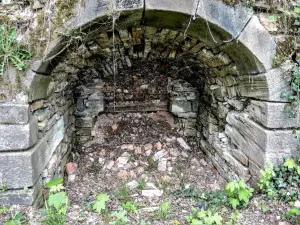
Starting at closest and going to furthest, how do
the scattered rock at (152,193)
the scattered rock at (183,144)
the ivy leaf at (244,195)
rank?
the ivy leaf at (244,195) → the scattered rock at (152,193) → the scattered rock at (183,144)

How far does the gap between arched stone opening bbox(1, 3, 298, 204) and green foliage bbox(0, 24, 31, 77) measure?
107mm

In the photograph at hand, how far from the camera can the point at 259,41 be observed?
2.22 m

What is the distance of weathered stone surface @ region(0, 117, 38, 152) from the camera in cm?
208

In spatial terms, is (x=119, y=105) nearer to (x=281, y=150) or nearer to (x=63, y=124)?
(x=63, y=124)

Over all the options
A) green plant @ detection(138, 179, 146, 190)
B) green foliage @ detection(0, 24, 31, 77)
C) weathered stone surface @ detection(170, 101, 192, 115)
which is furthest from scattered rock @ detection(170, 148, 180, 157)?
green foliage @ detection(0, 24, 31, 77)

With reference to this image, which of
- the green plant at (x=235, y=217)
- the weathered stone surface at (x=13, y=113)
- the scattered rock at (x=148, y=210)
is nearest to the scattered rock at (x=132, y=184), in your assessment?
the scattered rock at (x=148, y=210)

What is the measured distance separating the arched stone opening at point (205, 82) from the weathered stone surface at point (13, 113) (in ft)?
0.33

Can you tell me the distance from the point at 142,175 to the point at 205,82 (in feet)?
5.35

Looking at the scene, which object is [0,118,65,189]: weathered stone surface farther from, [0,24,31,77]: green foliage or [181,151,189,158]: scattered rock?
[181,151,189,158]: scattered rock

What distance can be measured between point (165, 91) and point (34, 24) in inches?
99.0

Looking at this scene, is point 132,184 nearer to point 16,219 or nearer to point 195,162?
point 195,162

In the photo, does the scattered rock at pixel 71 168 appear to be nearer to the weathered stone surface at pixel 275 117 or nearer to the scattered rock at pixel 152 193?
the scattered rock at pixel 152 193

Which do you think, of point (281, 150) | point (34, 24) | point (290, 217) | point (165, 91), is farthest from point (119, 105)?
point (290, 217)

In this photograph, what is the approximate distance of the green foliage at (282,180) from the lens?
2281 millimetres
